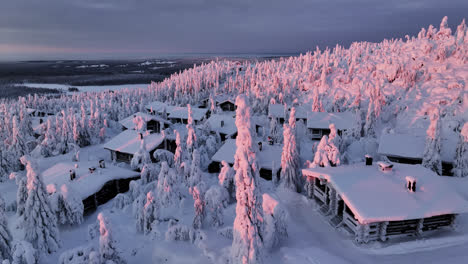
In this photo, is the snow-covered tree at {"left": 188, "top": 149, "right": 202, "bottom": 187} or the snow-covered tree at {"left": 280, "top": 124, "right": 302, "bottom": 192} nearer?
the snow-covered tree at {"left": 188, "top": 149, "right": 202, "bottom": 187}

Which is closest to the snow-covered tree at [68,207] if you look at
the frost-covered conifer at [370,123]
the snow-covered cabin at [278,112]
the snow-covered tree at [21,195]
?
the snow-covered tree at [21,195]

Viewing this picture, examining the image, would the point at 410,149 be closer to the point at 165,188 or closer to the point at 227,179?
the point at 227,179

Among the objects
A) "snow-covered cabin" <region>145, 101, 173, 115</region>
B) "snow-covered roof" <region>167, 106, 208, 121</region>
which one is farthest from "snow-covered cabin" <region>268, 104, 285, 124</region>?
"snow-covered cabin" <region>145, 101, 173, 115</region>

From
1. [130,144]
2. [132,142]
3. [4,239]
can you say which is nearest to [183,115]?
[132,142]

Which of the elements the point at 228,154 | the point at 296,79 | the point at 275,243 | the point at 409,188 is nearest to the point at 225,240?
the point at 275,243

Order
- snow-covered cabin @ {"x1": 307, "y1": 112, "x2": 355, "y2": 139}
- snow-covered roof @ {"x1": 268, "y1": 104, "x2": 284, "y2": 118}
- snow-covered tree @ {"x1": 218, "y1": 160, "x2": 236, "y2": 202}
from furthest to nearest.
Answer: snow-covered roof @ {"x1": 268, "y1": 104, "x2": 284, "y2": 118}, snow-covered cabin @ {"x1": 307, "y1": 112, "x2": 355, "y2": 139}, snow-covered tree @ {"x1": 218, "y1": 160, "x2": 236, "y2": 202}

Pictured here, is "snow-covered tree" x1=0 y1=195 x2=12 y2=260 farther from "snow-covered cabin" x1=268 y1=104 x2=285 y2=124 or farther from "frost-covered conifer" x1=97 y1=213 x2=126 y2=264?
"snow-covered cabin" x1=268 y1=104 x2=285 y2=124

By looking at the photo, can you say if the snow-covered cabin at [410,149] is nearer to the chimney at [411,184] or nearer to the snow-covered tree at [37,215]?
the chimney at [411,184]
